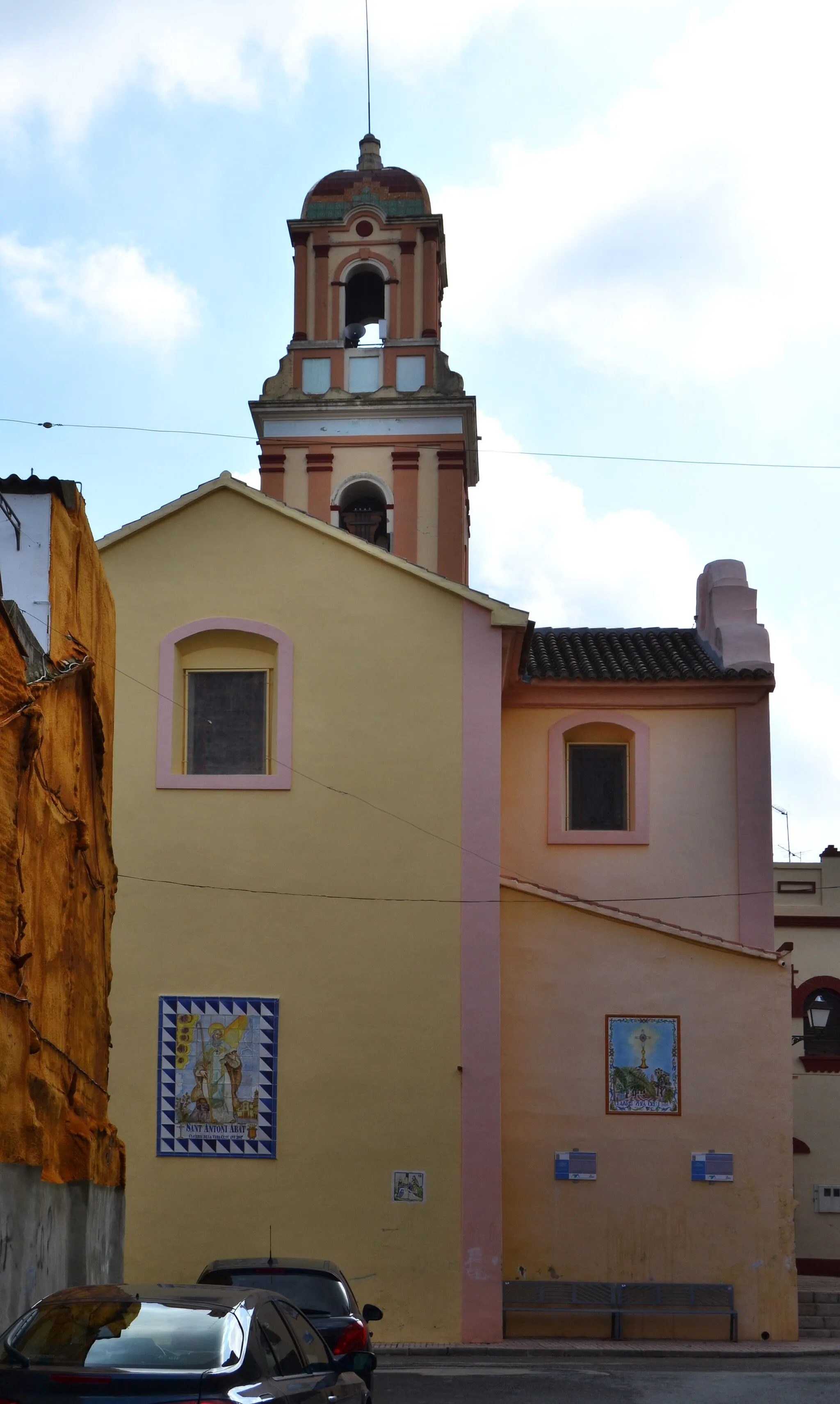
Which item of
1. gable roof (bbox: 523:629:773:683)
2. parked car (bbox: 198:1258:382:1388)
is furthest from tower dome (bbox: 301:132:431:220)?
parked car (bbox: 198:1258:382:1388)

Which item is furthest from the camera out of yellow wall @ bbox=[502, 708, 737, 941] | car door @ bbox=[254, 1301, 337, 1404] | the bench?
yellow wall @ bbox=[502, 708, 737, 941]

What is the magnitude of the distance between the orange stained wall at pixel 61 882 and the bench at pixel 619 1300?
25.9 ft

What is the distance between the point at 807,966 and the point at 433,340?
1327cm

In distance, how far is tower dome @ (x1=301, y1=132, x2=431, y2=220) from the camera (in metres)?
32.2

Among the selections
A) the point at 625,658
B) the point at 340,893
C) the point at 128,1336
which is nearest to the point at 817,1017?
the point at 625,658

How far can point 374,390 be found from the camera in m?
30.8

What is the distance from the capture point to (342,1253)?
21.0 metres

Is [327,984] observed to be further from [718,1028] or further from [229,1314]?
[229,1314]

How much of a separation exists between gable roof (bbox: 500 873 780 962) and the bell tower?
26.5 feet

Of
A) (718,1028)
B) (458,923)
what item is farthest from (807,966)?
(458,923)

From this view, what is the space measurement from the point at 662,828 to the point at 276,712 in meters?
6.24

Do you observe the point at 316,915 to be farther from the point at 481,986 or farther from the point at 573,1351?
the point at 573,1351

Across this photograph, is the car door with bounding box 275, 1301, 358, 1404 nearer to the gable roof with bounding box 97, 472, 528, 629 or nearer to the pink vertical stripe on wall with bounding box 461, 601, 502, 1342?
the pink vertical stripe on wall with bounding box 461, 601, 502, 1342

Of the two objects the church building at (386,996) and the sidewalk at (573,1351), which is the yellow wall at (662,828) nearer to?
the church building at (386,996)
